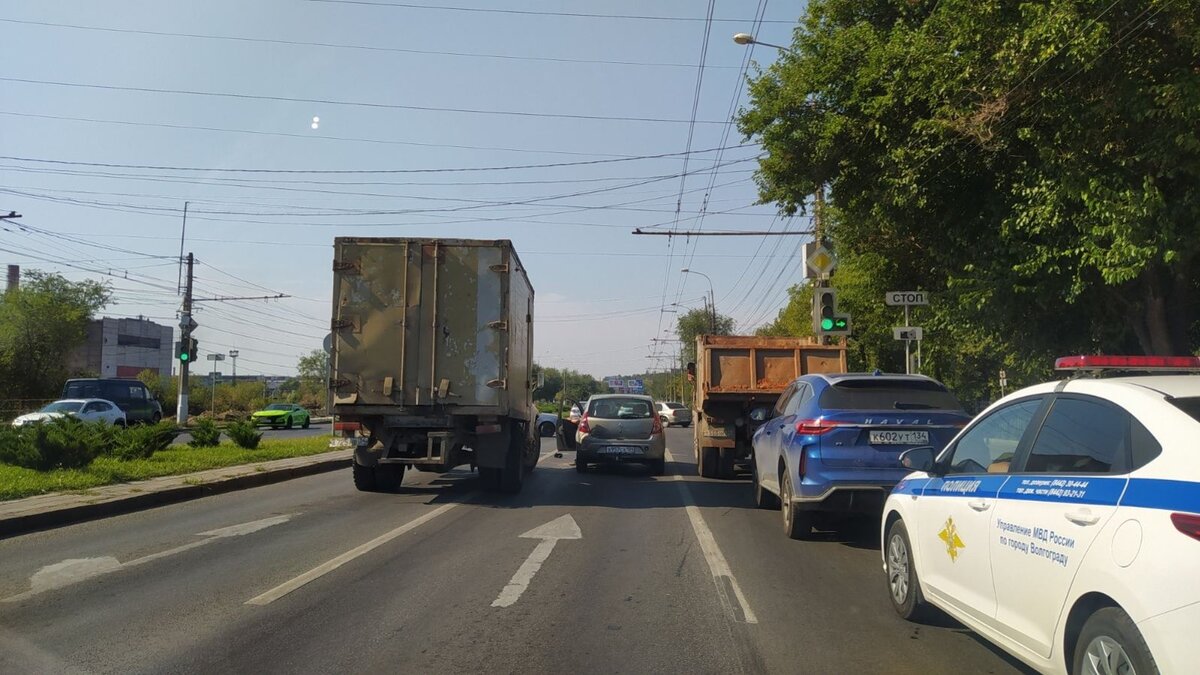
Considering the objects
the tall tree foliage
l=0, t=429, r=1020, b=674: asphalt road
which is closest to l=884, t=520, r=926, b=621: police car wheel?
l=0, t=429, r=1020, b=674: asphalt road

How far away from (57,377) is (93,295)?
613 cm

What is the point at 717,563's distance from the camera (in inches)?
306

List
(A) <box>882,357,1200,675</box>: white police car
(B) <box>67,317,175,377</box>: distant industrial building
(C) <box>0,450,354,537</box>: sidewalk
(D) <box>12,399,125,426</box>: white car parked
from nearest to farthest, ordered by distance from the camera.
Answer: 1. (A) <box>882,357,1200,675</box>: white police car
2. (C) <box>0,450,354,537</box>: sidewalk
3. (D) <box>12,399,125,426</box>: white car parked
4. (B) <box>67,317,175,377</box>: distant industrial building

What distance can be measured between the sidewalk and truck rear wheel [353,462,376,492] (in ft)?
7.29

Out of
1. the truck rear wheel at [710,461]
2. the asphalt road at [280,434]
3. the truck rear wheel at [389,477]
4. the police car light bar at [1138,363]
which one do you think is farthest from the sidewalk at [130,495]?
the asphalt road at [280,434]

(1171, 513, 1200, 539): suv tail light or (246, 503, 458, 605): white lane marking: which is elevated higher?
(1171, 513, 1200, 539): suv tail light

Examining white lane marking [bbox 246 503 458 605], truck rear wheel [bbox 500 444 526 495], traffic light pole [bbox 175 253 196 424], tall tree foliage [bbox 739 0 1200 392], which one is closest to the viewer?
white lane marking [bbox 246 503 458 605]

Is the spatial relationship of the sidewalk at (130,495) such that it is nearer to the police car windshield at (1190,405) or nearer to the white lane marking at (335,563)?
the white lane marking at (335,563)

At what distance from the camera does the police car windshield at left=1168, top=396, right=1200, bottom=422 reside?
3431 mm

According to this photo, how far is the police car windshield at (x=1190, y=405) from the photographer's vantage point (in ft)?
11.3

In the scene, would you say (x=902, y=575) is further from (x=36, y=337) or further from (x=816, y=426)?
(x=36, y=337)

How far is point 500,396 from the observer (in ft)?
38.9

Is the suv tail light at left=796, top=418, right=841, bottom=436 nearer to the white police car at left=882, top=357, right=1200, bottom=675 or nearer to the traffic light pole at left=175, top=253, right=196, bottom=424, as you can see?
the white police car at left=882, top=357, right=1200, bottom=675

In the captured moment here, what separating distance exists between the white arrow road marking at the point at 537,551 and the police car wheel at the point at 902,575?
9.24ft
